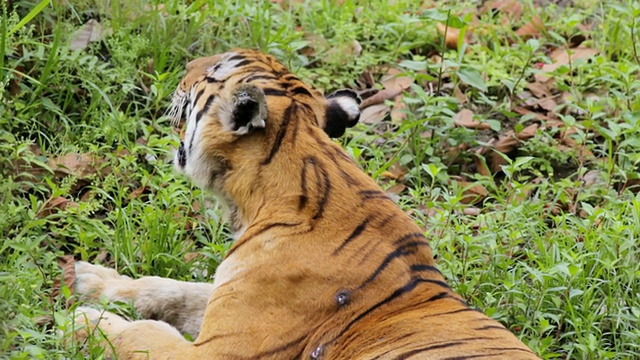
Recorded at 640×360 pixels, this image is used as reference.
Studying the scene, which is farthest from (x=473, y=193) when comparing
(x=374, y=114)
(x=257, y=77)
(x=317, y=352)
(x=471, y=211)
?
(x=317, y=352)

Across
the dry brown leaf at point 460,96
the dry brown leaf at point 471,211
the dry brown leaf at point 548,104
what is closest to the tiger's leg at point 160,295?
the dry brown leaf at point 471,211

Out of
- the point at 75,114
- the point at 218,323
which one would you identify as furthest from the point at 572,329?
the point at 75,114

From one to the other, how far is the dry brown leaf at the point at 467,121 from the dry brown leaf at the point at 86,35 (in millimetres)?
2041

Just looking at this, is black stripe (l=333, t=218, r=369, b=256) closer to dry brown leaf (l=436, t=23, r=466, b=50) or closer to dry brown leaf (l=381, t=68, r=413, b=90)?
dry brown leaf (l=381, t=68, r=413, b=90)

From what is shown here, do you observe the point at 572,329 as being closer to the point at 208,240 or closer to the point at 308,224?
the point at 308,224

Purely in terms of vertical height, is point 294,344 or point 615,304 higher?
point 294,344

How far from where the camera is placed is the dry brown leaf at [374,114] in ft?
19.2

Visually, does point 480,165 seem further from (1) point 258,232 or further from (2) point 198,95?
(1) point 258,232

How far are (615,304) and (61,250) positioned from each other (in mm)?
2412

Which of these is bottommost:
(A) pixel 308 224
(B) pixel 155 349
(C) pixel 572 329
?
(C) pixel 572 329

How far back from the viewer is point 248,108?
3.67 metres

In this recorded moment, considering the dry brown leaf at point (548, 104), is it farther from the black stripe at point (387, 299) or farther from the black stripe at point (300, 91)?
the black stripe at point (387, 299)

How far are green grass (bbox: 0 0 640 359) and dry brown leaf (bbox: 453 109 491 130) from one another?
0.05 meters

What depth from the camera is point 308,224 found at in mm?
3596
